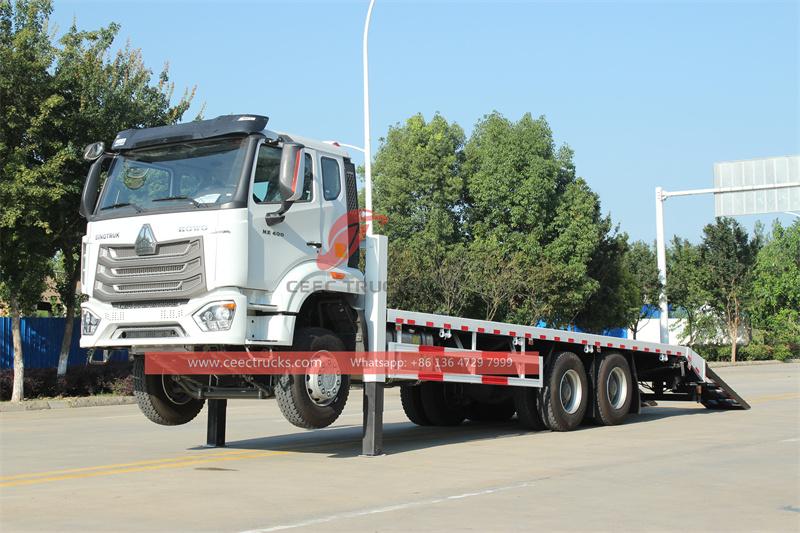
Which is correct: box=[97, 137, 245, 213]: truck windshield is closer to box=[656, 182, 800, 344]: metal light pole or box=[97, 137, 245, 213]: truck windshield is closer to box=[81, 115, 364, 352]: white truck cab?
box=[81, 115, 364, 352]: white truck cab

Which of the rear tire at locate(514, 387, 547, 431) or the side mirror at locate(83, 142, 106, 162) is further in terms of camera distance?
the rear tire at locate(514, 387, 547, 431)

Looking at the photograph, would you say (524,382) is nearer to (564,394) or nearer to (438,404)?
(564,394)

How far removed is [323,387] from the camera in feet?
33.6

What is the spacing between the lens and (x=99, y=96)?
22.9 m

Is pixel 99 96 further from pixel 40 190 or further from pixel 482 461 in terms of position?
pixel 482 461

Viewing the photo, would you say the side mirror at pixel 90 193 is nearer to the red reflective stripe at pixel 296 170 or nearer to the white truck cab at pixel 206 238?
the white truck cab at pixel 206 238

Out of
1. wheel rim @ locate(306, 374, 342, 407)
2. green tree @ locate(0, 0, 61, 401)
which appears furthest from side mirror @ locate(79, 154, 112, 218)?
green tree @ locate(0, 0, 61, 401)

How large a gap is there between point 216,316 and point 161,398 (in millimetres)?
2139

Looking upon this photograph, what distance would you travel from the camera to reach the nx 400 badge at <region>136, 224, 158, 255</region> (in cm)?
968

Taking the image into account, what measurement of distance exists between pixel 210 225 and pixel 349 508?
331cm

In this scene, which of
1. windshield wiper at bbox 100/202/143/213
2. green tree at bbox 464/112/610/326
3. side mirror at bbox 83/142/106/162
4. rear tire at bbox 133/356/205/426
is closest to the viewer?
windshield wiper at bbox 100/202/143/213

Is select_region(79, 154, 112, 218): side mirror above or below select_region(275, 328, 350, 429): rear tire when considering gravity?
above

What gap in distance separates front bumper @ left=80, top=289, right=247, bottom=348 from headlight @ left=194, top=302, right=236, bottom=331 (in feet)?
0.12

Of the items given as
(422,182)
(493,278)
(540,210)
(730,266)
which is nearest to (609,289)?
(540,210)
